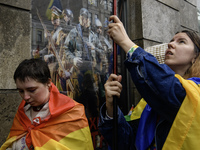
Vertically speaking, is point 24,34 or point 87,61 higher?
point 24,34

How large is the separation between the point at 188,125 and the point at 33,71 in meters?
1.32

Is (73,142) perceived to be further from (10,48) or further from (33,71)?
(10,48)

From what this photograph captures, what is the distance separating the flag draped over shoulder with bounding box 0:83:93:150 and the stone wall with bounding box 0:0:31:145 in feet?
1.21

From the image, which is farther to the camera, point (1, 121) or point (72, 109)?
point (1, 121)

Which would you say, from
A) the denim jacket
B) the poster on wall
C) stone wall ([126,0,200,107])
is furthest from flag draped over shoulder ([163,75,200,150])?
stone wall ([126,0,200,107])

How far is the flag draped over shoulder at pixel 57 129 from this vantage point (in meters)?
1.67

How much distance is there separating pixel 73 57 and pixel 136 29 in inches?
61.4

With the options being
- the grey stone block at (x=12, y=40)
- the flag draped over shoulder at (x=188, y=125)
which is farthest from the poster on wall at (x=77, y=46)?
the flag draped over shoulder at (x=188, y=125)

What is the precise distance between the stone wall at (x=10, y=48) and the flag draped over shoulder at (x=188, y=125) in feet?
5.76

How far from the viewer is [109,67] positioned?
3584 mm

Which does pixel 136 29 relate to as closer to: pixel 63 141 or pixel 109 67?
pixel 109 67

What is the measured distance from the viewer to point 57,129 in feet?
5.81

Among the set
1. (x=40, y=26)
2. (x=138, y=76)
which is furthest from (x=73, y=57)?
(x=138, y=76)

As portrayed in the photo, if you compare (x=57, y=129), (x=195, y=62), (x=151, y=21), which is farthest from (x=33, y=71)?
(x=151, y=21)
